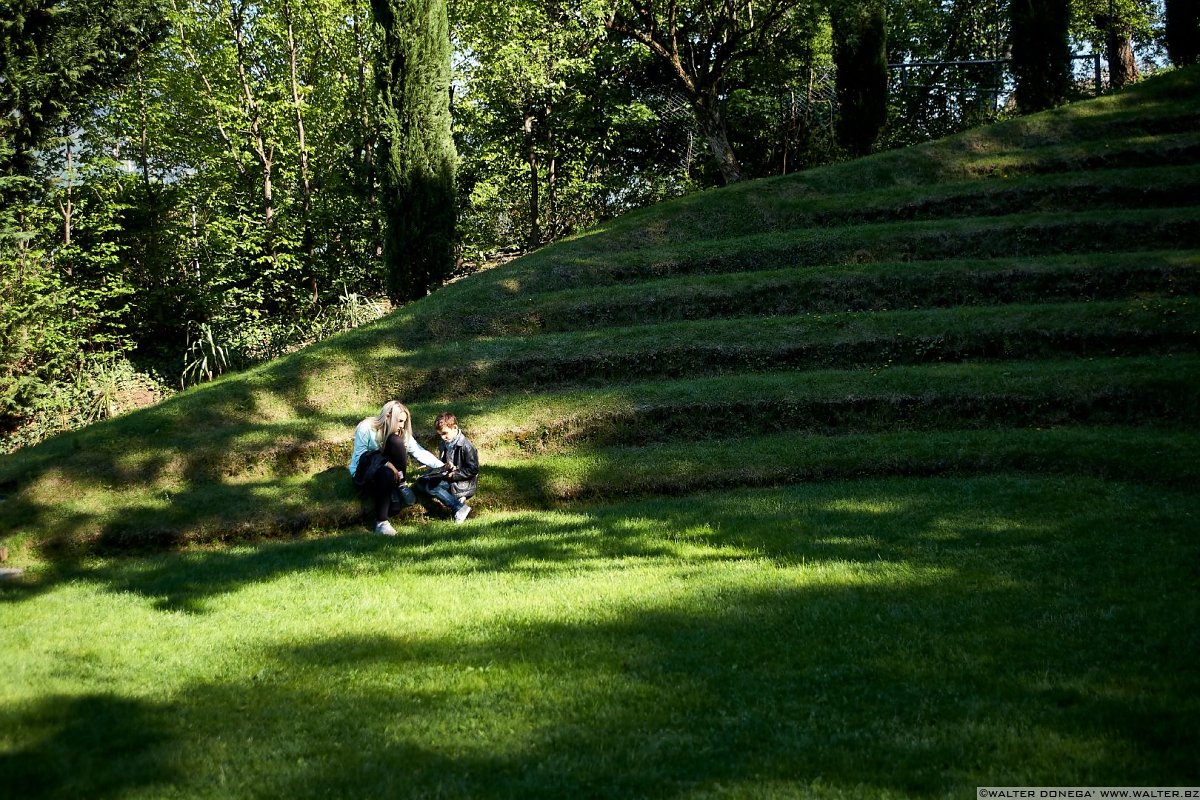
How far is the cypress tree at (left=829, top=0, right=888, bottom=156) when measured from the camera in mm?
25344

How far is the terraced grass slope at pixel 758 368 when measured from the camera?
10.6 m

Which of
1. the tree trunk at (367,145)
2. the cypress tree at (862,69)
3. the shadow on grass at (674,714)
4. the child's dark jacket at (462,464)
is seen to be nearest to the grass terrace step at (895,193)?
the cypress tree at (862,69)

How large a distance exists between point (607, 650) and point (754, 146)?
28173mm

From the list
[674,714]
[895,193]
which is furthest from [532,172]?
[674,714]

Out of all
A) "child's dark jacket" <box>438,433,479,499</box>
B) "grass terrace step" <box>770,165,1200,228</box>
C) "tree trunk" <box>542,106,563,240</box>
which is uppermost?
"tree trunk" <box>542,106,563,240</box>

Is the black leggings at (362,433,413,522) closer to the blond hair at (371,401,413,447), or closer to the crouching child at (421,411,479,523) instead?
the blond hair at (371,401,413,447)

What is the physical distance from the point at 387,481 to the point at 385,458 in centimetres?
36

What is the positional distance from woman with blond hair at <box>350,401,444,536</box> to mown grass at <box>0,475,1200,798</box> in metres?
1.58

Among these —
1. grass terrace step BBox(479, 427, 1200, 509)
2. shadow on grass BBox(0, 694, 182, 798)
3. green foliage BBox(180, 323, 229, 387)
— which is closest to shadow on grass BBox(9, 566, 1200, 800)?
shadow on grass BBox(0, 694, 182, 798)

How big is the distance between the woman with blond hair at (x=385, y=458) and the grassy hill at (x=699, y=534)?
1.44ft

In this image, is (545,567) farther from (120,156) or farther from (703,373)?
(120,156)

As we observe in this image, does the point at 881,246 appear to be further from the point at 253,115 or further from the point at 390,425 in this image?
the point at 253,115

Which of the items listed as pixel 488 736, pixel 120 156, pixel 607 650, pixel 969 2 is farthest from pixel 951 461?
pixel 969 2

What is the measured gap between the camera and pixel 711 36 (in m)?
23.8
